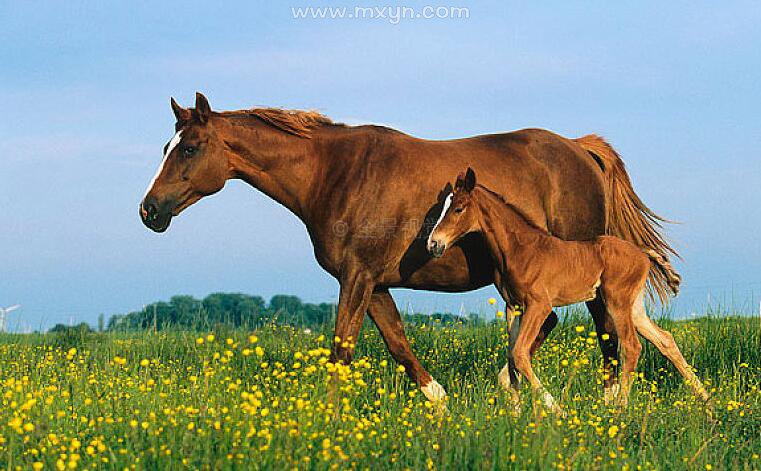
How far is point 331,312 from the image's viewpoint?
12.8 metres

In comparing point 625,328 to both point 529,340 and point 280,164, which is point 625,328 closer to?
point 529,340

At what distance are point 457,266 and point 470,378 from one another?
2.13m

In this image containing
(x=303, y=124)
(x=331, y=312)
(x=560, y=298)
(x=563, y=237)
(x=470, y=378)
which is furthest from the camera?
(x=331, y=312)

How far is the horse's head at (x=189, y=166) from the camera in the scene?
8.30m

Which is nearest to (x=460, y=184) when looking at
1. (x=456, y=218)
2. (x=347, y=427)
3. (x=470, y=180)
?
(x=470, y=180)

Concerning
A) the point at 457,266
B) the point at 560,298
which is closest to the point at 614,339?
the point at 560,298

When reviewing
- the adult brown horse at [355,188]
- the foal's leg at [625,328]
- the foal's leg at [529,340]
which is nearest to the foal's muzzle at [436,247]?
the adult brown horse at [355,188]

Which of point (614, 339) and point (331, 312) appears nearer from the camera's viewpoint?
point (614, 339)

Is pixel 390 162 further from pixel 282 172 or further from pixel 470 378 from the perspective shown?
pixel 470 378

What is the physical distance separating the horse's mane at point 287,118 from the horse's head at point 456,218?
5.77 feet

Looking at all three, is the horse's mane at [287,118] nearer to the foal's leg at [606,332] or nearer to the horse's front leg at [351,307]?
the horse's front leg at [351,307]

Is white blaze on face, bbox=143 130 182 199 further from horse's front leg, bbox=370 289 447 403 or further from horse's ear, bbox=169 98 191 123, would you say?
horse's front leg, bbox=370 289 447 403

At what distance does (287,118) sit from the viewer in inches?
338

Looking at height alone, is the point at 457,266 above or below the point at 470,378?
above
